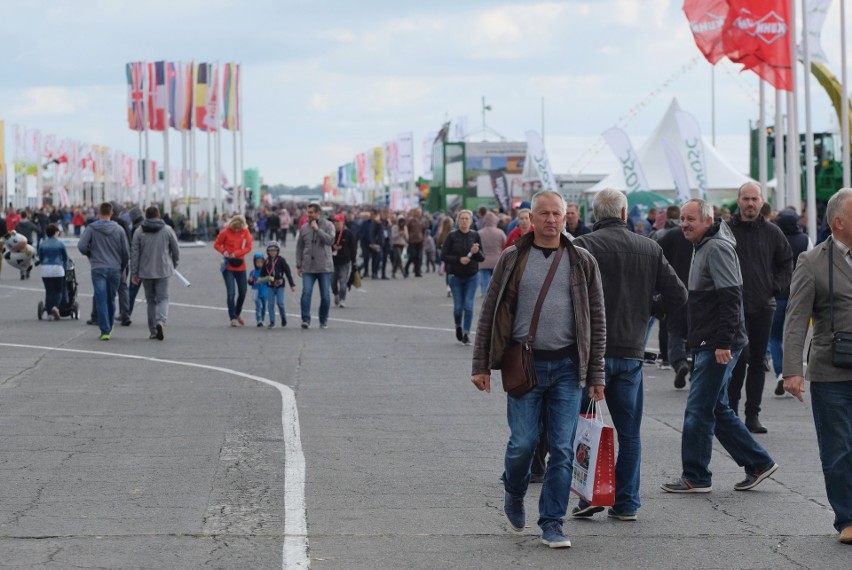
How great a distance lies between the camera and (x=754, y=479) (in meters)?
7.98

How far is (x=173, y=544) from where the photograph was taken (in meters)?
6.42

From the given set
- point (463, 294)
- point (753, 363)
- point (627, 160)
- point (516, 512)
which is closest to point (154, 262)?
point (463, 294)

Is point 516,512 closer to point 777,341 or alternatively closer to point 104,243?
point 777,341

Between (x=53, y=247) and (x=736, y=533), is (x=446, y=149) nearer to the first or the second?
(x=53, y=247)

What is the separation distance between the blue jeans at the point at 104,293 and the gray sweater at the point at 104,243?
0.08 meters

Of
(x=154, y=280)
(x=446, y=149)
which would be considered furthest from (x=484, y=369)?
(x=446, y=149)

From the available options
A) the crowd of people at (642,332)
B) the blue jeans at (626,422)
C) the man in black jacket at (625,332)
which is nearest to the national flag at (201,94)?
the crowd of people at (642,332)

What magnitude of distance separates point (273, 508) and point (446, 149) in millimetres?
53445

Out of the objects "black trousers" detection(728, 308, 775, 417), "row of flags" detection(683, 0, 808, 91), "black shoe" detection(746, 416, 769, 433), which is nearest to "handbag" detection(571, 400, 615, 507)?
"black trousers" detection(728, 308, 775, 417)

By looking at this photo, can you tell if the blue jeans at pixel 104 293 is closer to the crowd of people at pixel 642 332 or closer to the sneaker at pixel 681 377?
the sneaker at pixel 681 377

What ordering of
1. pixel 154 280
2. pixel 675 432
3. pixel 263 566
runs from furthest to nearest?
pixel 154 280
pixel 675 432
pixel 263 566

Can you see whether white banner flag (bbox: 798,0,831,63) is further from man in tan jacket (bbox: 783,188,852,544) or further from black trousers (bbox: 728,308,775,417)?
man in tan jacket (bbox: 783,188,852,544)

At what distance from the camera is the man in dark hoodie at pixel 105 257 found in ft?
58.6

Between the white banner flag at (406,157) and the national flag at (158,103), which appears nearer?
the national flag at (158,103)
